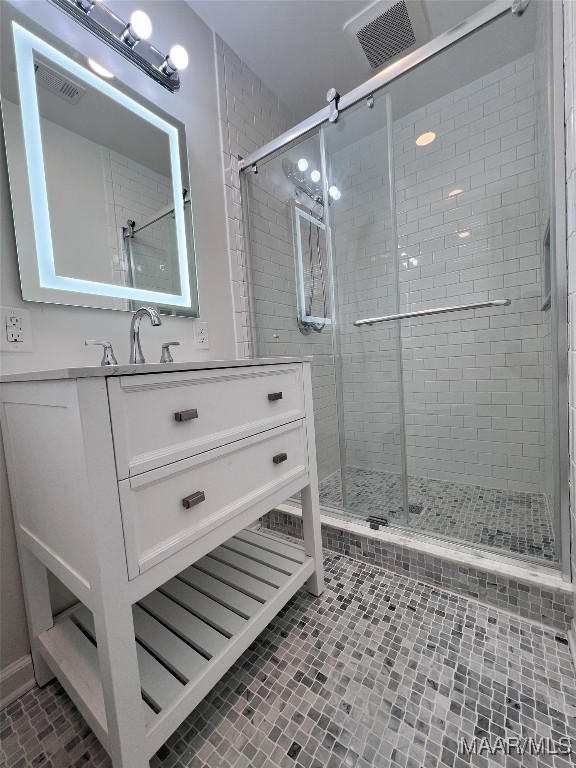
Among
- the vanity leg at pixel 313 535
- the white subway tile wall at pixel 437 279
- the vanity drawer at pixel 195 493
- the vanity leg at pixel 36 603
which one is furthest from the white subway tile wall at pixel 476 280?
the vanity leg at pixel 36 603

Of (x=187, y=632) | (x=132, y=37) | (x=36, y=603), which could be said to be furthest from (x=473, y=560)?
(x=132, y=37)

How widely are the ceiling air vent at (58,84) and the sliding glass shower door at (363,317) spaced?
3.56ft

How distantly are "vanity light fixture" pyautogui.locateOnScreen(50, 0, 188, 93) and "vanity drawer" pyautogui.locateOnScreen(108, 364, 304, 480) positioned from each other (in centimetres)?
133

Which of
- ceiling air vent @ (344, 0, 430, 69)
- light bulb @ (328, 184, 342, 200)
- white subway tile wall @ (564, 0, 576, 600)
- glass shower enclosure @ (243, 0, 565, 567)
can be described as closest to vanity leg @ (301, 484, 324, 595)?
glass shower enclosure @ (243, 0, 565, 567)

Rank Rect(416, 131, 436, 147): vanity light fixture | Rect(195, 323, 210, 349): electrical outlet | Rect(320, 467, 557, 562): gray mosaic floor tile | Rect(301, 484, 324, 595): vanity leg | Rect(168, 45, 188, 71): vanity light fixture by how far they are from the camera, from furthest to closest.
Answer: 1. Rect(416, 131, 436, 147): vanity light fixture
2. Rect(195, 323, 210, 349): electrical outlet
3. Rect(168, 45, 188, 71): vanity light fixture
4. Rect(320, 467, 557, 562): gray mosaic floor tile
5. Rect(301, 484, 324, 595): vanity leg

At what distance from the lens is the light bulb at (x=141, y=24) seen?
1212 millimetres

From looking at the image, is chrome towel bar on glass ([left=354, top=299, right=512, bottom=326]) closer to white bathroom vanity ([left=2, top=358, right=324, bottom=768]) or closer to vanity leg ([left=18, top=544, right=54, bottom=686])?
white bathroom vanity ([left=2, top=358, right=324, bottom=768])

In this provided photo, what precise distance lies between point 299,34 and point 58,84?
1.28 metres

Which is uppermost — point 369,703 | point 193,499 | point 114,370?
point 114,370

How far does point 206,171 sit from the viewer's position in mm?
1554

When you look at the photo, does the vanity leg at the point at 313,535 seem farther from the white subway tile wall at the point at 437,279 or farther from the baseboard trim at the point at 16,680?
the baseboard trim at the point at 16,680

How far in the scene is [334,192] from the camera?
1751 mm

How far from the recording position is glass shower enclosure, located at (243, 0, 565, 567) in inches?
64.2

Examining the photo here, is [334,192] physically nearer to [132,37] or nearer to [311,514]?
[132,37]
